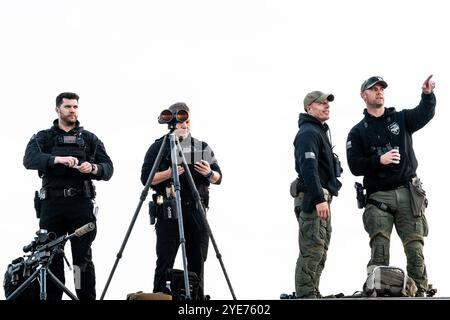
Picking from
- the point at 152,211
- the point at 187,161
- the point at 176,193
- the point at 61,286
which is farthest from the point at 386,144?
the point at 61,286

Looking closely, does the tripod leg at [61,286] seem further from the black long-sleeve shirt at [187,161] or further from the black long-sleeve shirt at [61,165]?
the black long-sleeve shirt at [187,161]

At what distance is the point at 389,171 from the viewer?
11.7m

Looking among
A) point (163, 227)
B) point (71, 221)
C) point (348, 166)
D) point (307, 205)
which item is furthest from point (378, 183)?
point (71, 221)

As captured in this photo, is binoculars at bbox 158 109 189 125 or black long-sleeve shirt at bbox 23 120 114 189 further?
black long-sleeve shirt at bbox 23 120 114 189

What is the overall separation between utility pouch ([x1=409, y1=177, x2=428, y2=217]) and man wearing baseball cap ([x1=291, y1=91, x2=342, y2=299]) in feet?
3.09

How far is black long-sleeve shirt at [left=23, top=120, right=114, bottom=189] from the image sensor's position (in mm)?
11984

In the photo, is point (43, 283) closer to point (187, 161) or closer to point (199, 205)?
point (199, 205)

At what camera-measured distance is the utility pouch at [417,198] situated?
A: 11.6 metres

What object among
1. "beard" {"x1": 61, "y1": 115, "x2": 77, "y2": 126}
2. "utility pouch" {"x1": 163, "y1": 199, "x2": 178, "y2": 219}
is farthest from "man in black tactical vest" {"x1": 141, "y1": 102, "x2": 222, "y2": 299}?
"beard" {"x1": 61, "y1": 115, "x2": 77, "y2": 126}

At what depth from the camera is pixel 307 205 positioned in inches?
438

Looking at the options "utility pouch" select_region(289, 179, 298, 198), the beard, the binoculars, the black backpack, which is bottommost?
the black backpack

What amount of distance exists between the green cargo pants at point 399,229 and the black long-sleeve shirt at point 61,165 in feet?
11.5

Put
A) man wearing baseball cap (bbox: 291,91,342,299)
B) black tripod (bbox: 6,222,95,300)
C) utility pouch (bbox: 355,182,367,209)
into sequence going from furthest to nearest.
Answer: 1. utility pouch (bbox: 355,182,367,209)
2. black tripod (bbox: 6,222,95,300)
3. man wearing baseball cap (bbox: 291,91,342,299)

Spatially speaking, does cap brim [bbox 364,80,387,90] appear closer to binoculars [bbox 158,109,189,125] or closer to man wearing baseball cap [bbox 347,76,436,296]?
man wearing baseball cap [bbox 347,76,436,296]
